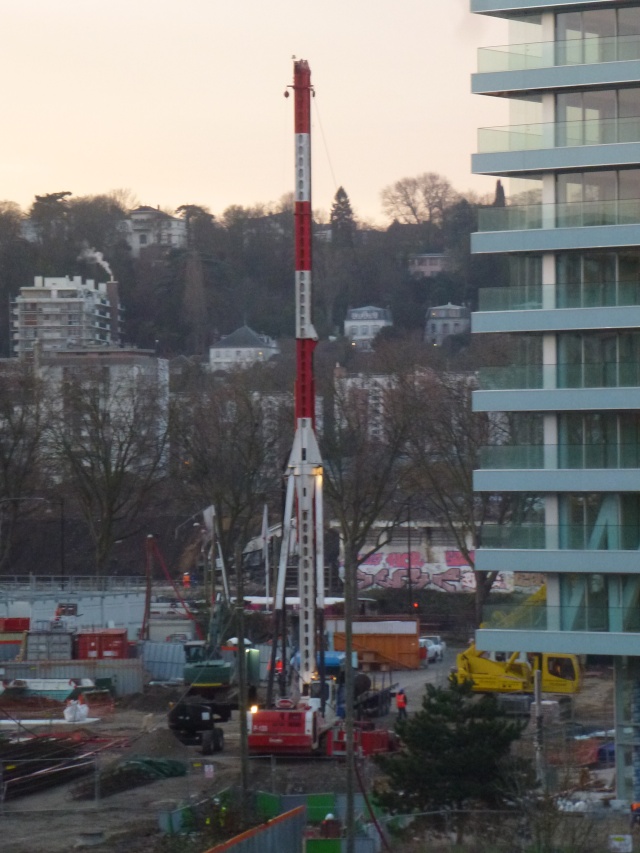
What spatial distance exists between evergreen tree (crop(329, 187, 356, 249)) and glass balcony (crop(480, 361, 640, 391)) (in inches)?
5131

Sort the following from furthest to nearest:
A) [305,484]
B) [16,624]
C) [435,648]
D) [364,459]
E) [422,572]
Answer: [422,572]
[364,459]
[16,624]
[435,648]
[305,484]

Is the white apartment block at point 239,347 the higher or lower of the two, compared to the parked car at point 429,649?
higher

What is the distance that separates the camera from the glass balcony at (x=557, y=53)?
2675 centimetres

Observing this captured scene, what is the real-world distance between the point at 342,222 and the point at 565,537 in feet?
452

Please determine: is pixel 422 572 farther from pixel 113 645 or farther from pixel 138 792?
pixel 138 792

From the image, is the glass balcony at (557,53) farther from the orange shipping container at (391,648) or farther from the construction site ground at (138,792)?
the orange shipping container at (391,648)

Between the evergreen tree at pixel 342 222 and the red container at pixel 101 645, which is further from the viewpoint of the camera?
the evergreen tree at pixel 342 222

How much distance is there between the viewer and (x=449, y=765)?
2134cm


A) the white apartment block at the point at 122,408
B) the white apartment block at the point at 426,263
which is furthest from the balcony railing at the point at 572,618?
the white apartment block at the point at 426,263

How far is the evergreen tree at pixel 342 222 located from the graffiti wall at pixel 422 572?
9411cm

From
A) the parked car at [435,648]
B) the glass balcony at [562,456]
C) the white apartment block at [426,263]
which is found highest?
the white apartment block at [426,263]

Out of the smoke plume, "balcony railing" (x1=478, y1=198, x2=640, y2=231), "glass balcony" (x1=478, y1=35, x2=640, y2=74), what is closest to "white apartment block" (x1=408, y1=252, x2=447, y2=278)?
the smoke plume

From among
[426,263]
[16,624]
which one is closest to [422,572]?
[16,624]

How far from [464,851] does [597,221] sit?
1231cm
